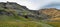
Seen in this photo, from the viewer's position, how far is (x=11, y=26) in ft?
215

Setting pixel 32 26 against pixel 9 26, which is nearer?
pixel 9 26

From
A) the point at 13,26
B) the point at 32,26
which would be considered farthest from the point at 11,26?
the point at 32,26

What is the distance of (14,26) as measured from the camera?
2591 inches

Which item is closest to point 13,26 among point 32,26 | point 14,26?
point 14,26

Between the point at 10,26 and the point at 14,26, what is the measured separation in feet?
6.68

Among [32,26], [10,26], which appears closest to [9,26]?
[10,26]

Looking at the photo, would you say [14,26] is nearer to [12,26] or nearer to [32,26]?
[12,26]

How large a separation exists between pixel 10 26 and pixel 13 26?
6.32ft

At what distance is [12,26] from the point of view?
218 feet

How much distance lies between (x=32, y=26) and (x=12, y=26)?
7.67 meters

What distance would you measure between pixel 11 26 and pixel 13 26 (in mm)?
770

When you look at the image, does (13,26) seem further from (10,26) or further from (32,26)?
(32,26)

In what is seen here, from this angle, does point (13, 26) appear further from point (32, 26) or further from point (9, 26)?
point (32, 26)

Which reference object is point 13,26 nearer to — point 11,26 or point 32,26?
point 11,26
